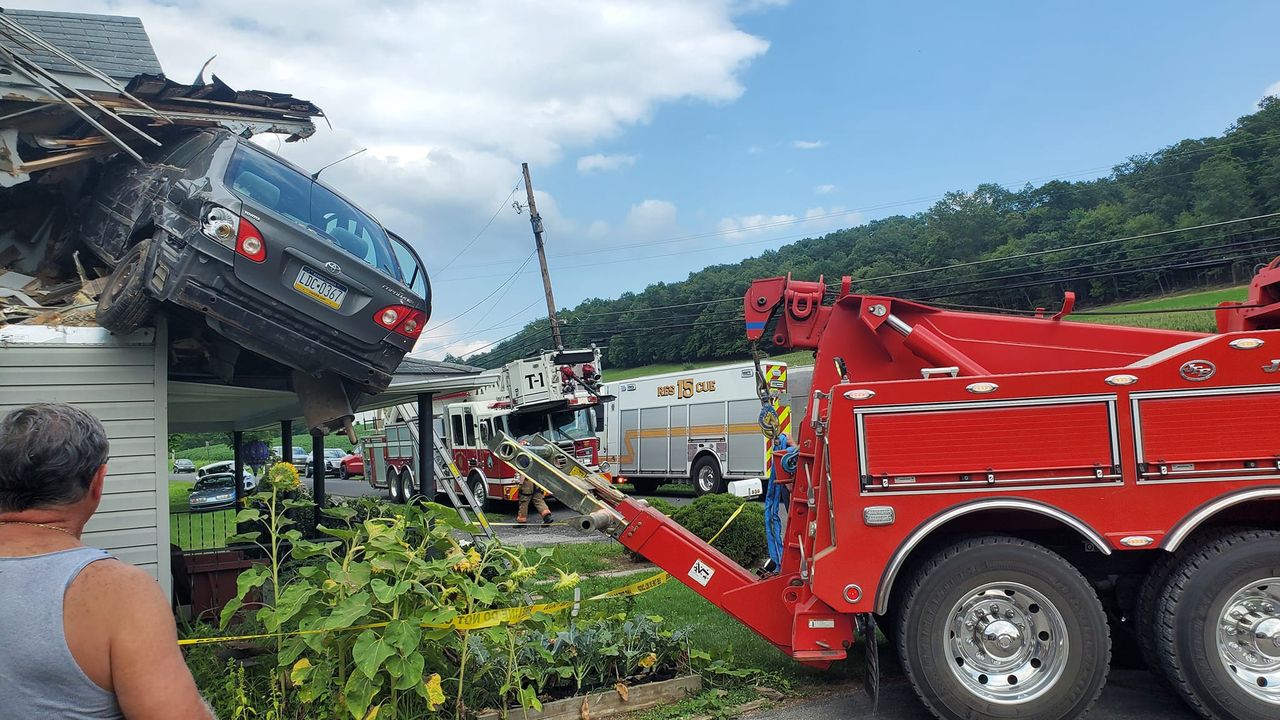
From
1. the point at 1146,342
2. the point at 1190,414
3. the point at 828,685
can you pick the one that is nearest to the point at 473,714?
the point at 828,685

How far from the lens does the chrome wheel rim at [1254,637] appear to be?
442cm

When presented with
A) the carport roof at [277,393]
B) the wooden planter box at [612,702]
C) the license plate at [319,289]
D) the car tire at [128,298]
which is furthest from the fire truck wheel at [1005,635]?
the carport roof at [277,393]

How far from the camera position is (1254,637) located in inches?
174

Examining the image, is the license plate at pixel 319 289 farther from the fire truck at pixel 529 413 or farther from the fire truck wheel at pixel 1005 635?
the fire truck at pixel 529 413

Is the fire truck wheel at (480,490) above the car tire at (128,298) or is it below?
below

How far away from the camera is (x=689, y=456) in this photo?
885 inches

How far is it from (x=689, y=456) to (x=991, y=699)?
18021 mm

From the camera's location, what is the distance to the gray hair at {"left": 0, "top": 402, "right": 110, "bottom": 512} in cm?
186

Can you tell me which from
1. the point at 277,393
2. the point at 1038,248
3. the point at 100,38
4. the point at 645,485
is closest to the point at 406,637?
the point at 277,393

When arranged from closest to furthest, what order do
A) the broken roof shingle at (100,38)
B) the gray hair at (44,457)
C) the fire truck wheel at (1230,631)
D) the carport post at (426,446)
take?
the gray hair at (44,457), the fire truck wheel at (1230,631), the broken roof shingle at (100,38), the carport post at (426,446)

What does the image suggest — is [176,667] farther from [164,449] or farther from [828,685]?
[828,685]

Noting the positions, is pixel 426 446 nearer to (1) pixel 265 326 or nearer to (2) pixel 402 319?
(2) pixel 402 319

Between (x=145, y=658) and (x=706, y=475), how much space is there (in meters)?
20.6

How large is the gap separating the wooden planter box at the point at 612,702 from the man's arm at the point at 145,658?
3.20m
